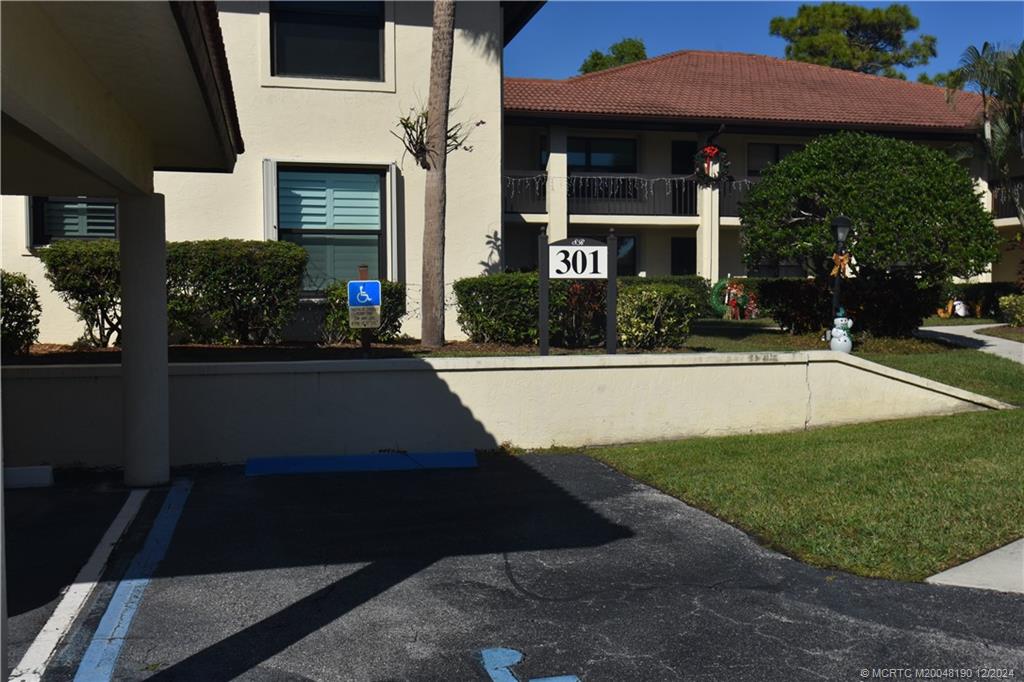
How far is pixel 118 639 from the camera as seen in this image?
5.10 m

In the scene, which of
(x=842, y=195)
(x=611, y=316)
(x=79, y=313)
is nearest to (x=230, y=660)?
(x=611, y=316)

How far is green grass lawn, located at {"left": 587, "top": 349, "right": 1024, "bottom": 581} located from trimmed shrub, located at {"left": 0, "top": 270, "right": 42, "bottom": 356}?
24.7 ft

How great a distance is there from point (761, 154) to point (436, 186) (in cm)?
1646

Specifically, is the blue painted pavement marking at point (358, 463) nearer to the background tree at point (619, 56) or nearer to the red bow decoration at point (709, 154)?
the red bow decoration at point (709, 154)

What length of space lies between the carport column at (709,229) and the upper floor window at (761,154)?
246 centimetres

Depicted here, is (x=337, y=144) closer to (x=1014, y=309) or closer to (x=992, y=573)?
(x=992, y=573)

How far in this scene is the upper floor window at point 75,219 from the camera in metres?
15.2

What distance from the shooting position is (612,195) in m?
26.4

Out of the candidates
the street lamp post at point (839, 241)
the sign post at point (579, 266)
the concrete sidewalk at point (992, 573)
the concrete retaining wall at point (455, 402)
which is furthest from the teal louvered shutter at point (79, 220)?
the concrete sidewalk at point (992, 573)

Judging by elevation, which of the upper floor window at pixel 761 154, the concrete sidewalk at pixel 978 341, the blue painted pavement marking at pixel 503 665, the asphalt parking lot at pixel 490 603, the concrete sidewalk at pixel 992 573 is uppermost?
the upper floor window at pixel 761 154

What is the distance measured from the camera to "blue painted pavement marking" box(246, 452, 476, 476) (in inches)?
394

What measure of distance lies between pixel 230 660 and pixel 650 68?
2792cm

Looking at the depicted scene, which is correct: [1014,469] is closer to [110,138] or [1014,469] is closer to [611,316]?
[611,316]

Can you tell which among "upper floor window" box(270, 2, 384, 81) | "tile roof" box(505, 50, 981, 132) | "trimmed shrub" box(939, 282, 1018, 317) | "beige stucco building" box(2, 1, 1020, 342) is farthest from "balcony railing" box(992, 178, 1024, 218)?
"upper floor window" box(270, 2, 384, 81)
